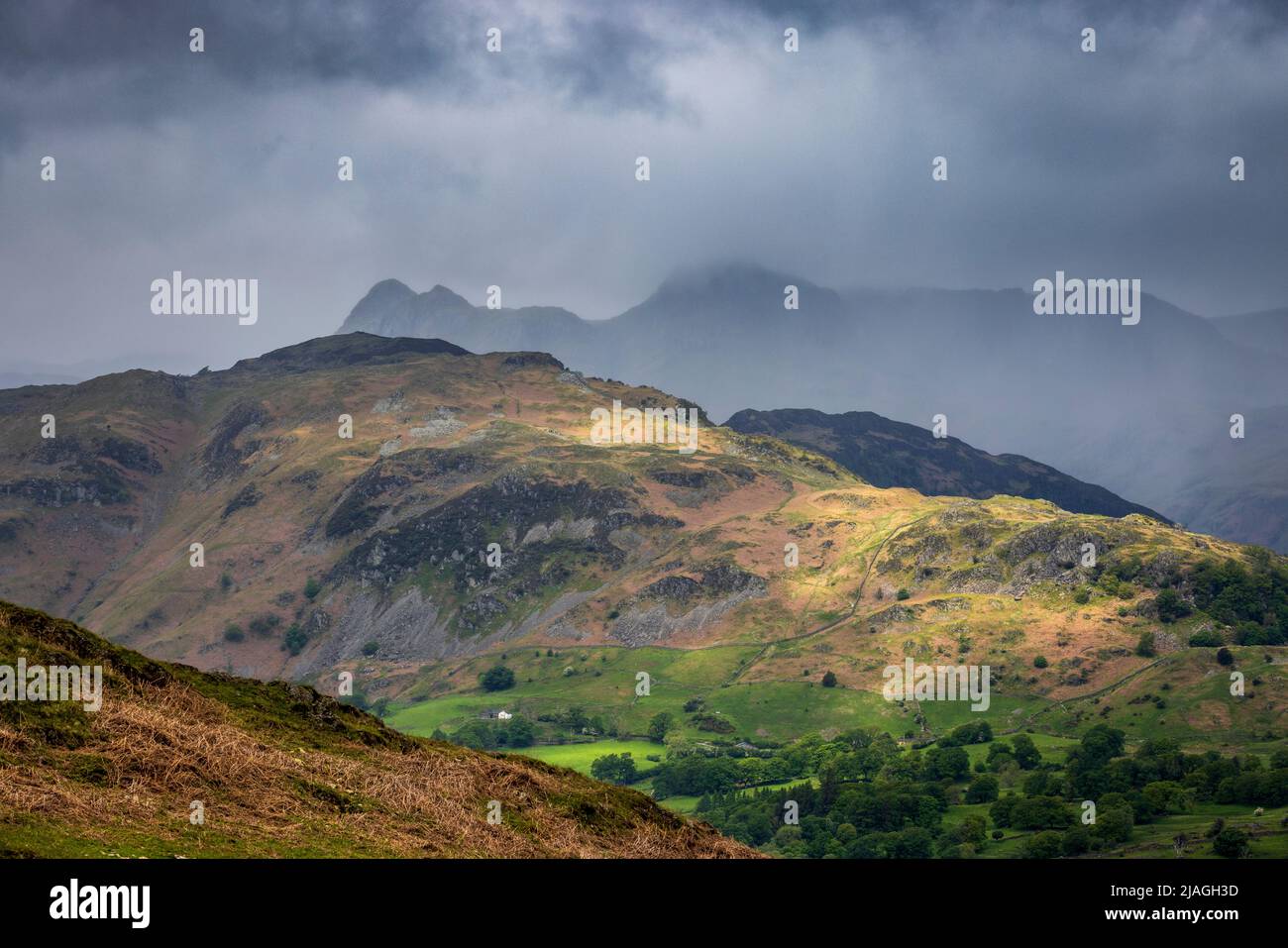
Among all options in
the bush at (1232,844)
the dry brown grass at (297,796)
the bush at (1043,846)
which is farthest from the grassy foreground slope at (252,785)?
the bush at (1043,846)

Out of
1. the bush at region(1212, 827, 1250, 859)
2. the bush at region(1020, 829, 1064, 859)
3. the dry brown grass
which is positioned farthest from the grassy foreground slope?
the bush at region(1020, 829, 1064, 859)

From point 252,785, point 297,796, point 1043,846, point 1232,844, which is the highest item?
point 252,785

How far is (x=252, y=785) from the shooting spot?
40.2 m

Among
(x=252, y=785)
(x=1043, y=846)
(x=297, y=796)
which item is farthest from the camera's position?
(x=1043, y=846)

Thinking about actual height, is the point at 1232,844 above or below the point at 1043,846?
above

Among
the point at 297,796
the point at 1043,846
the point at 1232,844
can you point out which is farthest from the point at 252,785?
the point at 1043,846

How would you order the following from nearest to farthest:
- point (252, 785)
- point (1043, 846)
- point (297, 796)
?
point (252, 785) < point (297, 796) < point (1043, 846)

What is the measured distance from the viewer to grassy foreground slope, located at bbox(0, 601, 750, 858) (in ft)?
113

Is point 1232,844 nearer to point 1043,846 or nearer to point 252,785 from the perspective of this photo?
point 1043,846

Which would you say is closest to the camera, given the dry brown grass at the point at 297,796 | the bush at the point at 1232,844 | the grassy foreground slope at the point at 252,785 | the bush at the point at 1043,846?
the grassy foreground slope at the point at 252,785

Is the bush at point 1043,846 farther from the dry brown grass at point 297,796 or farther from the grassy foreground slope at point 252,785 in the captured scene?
the dry brown grass at point 297,796

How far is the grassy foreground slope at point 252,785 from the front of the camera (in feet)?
113

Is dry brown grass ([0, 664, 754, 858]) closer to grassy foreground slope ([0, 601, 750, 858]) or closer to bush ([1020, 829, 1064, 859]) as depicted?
grassy foreground slope ([0, 601, 750, 858])
